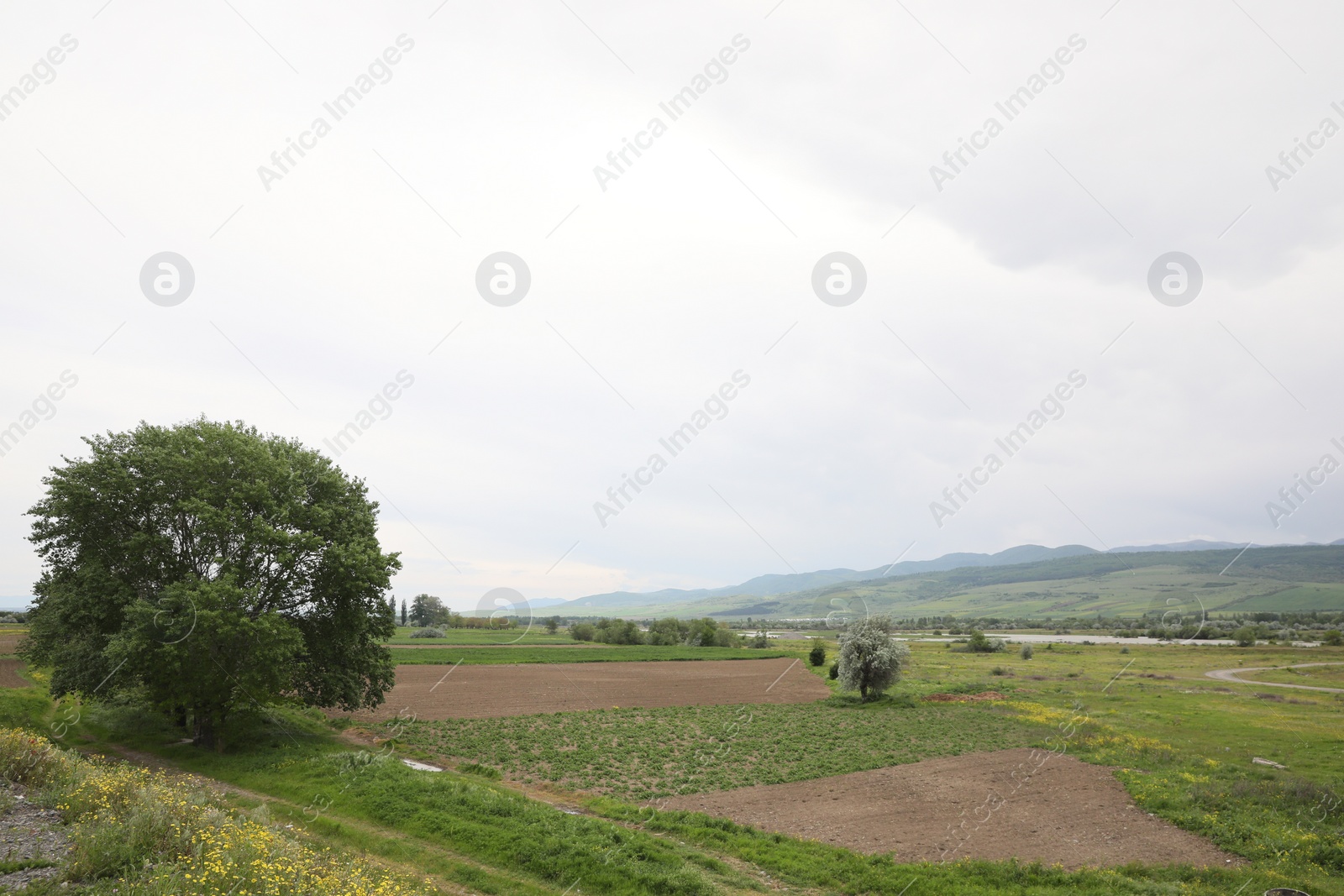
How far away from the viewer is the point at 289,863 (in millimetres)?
11836


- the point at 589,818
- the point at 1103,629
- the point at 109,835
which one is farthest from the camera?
the point at 1103,629

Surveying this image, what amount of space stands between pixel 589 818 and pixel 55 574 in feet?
80.1

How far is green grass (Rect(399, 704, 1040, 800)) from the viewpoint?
85.1 ft

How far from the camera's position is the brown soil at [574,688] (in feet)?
137

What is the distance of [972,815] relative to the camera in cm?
2158

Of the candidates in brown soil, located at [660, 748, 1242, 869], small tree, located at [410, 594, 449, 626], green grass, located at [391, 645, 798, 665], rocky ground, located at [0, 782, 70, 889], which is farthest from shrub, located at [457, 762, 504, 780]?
small tree, located at [410, 594, 449, 626]

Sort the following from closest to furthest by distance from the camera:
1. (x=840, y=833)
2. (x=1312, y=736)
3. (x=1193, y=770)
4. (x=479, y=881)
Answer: (x=479, y=881) → (x=840, y=833) → (x=1193, y=770) → (x=1312, y=736)

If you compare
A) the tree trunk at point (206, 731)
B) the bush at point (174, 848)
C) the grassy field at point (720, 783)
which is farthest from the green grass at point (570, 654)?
the bush at point (174, 848)

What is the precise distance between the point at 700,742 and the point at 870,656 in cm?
1984

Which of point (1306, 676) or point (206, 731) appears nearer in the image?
point (206, 731)

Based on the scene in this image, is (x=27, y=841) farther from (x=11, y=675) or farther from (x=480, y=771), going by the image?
(x=11, y=675)

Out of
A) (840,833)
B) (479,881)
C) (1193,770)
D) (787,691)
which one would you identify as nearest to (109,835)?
(479,881)

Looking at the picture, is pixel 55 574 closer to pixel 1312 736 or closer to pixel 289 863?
pixel 289 863

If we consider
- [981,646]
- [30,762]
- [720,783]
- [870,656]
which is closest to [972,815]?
Answer: [720,783]
